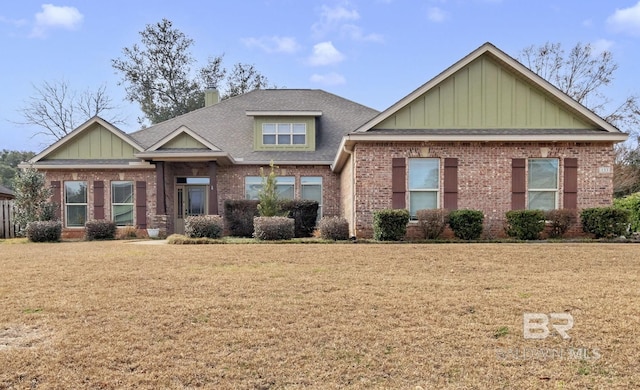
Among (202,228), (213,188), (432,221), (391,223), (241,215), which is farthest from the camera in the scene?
(213,188)

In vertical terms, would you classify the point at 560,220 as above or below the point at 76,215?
above

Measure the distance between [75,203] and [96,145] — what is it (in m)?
2.43

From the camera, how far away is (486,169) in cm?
1285

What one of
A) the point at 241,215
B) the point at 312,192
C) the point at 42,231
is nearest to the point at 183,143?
the point at 241,215

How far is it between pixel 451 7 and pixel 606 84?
888 inches

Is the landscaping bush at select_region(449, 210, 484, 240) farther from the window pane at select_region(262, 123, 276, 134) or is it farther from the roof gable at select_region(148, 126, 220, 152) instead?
the window pane at select_region(262, 123, 276, 134)

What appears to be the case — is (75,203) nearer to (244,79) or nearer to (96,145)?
(96,145)

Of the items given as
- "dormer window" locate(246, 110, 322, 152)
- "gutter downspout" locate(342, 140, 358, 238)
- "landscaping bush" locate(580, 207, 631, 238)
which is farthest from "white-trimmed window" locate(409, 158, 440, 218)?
"dormer window" locate(246, 110, 322, 152)

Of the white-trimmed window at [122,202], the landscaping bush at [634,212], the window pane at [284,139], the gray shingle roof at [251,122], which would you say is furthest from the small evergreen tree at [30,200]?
the landscaping bush at [634,212]

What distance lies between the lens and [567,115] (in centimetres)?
1306

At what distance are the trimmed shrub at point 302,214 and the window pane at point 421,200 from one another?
3992 millimetres

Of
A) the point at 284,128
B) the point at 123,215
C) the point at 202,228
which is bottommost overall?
the point at 202,228

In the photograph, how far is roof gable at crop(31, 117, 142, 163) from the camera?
16969 millimetres

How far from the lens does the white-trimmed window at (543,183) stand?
12.9 meters
